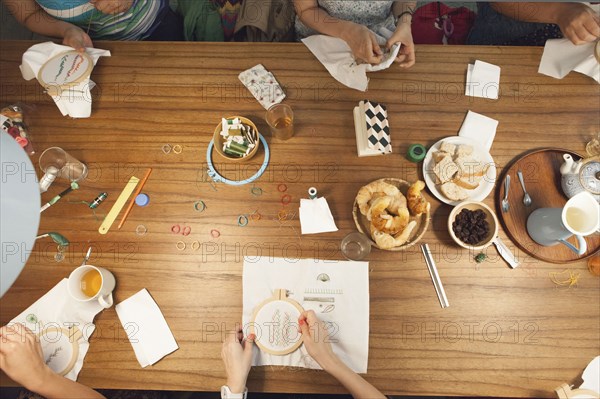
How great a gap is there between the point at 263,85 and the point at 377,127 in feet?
1.65

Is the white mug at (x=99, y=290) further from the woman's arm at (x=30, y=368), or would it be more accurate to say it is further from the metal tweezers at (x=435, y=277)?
the metal tweezers at (x=435, y=277)

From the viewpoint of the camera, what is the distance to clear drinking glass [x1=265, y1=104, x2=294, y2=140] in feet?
A: 4.58

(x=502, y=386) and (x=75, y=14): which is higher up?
(x=75, y=14)

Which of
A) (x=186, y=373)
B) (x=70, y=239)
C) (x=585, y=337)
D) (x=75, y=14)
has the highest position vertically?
(x=75, y=14)

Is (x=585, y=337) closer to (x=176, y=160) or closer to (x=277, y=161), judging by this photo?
(x=277, y=161)

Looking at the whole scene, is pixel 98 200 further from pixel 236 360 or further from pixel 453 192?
pixel 453 192

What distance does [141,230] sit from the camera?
1.36m

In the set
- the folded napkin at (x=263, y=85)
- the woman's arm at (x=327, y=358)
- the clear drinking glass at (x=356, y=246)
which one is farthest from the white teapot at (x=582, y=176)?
the folded napkin at (x=263, y=85)

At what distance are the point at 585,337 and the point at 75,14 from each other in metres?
2.41

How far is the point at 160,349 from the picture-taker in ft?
4.09

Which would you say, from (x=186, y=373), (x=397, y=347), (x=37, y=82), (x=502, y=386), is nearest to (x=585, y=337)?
(x=502, y=386)

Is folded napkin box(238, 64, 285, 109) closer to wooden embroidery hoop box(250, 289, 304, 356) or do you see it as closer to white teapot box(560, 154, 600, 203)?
wooden embroidery hoop box(250, 289, 304, 356)

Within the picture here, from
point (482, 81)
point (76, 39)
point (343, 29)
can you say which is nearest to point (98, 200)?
point (76, 39)

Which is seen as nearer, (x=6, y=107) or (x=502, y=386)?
(x=502, y=386)
